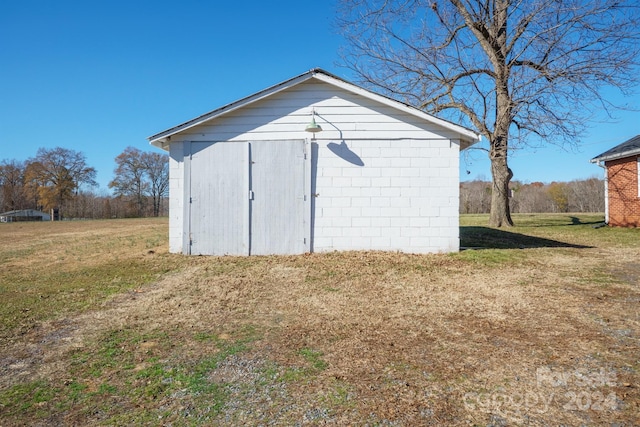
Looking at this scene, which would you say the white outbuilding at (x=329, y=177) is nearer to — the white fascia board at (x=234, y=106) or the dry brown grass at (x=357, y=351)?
the white fascia board at (x=234, y=106)

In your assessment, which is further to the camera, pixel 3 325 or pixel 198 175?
pixel 198 175

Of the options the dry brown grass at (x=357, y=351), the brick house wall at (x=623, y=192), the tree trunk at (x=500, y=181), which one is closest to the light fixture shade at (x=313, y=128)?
the dry brown grass at (x=357, y=351)

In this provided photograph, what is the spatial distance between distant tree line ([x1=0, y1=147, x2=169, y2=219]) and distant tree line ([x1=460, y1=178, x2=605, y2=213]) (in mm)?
43275

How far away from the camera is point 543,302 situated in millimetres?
4438

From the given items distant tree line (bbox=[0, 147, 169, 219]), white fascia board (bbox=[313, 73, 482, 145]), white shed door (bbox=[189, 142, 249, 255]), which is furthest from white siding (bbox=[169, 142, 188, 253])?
distant tree line (bbox=[0, 147, 169, 219])

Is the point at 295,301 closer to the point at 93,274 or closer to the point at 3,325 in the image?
the point at 3,325

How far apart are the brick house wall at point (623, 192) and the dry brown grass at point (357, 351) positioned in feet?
33.1

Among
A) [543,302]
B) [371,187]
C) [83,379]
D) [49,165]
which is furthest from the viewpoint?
[49,165]

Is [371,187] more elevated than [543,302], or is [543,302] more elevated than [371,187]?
[371,187]

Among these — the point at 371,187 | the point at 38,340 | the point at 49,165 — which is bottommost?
the point at 38,340

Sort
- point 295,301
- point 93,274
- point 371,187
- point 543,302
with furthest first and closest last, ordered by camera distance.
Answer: point 371,187
point 93,274
point 295,301
point 543,302

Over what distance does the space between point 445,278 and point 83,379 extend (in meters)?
4.89

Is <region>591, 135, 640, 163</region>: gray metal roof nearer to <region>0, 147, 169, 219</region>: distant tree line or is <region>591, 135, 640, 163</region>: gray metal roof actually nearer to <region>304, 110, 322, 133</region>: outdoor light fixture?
<region>304, 110, 322, 133</region>: outdoor light fixture

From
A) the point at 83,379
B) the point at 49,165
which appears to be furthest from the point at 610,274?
the point at 49,165
